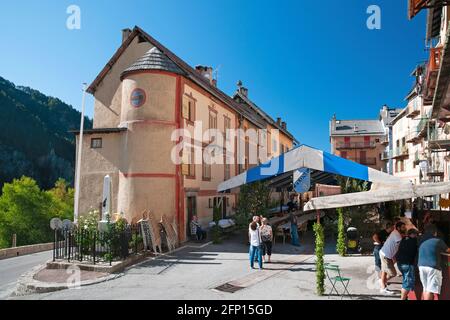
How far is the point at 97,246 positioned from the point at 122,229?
3.50 ft

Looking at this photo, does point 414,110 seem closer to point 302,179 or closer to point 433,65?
point 302,179

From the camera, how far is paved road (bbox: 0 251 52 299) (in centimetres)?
1184

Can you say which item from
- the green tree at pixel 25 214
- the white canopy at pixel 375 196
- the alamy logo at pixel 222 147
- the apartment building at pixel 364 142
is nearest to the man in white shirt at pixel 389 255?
the white canopy at pixel 375 196

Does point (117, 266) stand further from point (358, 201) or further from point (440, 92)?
point (440, 92)

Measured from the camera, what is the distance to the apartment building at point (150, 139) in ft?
53.1

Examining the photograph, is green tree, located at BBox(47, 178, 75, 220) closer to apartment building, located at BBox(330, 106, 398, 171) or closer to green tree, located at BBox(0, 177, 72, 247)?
green tree, located at BBox(0, 177, 72, 247)

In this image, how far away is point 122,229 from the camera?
1308 cm

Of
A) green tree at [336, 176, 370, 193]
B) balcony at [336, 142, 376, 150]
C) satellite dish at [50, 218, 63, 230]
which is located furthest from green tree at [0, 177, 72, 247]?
balcony at [336, 142, 376, 150]

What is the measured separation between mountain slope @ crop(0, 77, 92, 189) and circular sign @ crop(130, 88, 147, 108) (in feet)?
250

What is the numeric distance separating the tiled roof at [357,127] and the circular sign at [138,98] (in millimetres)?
58173

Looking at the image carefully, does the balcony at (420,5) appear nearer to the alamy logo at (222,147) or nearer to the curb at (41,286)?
the alamy logo at (222,147)

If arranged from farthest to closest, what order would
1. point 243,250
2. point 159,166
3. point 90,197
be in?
point 90,197 < point 159,166 < point 243,250
